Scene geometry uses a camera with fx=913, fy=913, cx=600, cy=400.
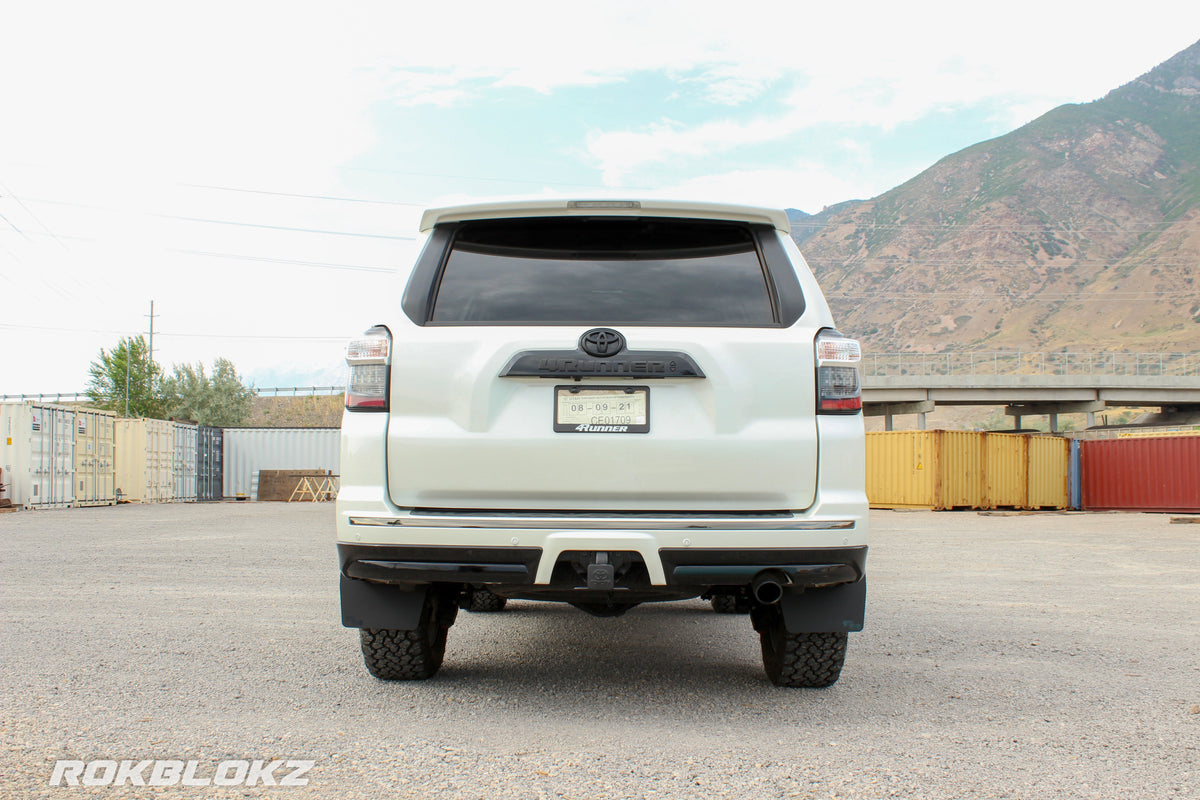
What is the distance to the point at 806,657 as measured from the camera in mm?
4023

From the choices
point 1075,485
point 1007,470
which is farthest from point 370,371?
point 1075,485

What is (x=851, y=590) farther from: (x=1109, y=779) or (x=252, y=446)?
(x=252, y=446)

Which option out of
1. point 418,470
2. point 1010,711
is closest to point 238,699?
point 418,470

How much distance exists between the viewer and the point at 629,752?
3.22 meters

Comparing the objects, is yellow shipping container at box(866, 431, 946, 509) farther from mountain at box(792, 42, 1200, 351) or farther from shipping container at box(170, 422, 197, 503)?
mountain at box(792, 42, 1200, 351)

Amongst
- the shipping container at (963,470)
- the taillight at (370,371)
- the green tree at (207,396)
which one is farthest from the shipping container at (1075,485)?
the green tree at (207,396)

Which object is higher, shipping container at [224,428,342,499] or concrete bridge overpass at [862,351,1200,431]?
concrete bridge overpass at [862,351,1200,431]

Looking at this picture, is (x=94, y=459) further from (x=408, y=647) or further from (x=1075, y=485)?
(x=1075, y=485)

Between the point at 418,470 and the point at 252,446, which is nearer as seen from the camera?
the point at 418,470

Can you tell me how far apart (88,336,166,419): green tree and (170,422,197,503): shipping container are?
2485cm

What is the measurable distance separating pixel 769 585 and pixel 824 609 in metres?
0.32

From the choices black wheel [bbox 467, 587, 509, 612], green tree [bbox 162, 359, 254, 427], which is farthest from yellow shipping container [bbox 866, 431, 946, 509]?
green tree [bbox 162, 359, 254, 427]

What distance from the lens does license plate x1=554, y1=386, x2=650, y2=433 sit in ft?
11.2

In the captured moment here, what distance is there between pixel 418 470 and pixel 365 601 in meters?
0.68
